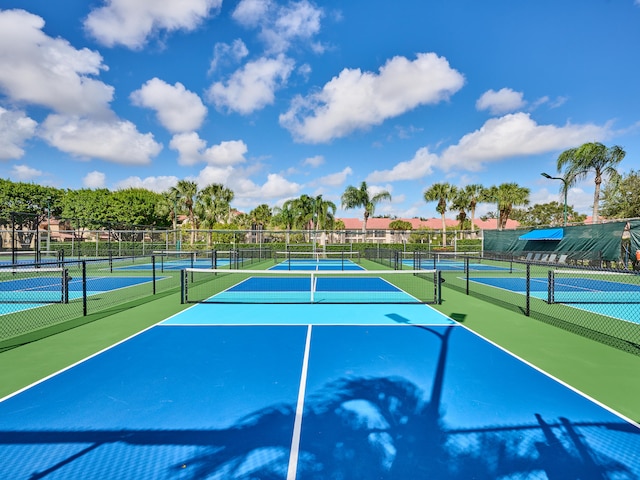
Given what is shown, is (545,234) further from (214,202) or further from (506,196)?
(214,202)

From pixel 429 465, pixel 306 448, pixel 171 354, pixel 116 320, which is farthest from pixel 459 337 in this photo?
pixel 116 320

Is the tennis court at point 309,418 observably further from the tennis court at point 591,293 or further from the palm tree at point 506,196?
the palm tree at point 506,196

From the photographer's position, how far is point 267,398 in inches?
189

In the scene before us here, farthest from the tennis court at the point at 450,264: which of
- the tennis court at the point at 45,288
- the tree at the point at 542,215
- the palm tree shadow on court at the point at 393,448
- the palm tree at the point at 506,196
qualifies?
the tree at the point at 542,215

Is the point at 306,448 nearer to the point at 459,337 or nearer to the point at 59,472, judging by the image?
the point at 59,472

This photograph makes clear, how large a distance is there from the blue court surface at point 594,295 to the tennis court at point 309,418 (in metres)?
6.62

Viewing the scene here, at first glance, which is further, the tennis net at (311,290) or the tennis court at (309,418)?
the tennis net at (311,290)

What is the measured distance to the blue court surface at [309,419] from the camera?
11.3 ft

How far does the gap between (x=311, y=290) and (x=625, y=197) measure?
4280cm

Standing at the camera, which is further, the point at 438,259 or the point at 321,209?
the point at 321,209

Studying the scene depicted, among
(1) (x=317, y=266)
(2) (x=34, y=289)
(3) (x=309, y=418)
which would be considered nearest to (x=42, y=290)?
(2) (x=34, y=289)

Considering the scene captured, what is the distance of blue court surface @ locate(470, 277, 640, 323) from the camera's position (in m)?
10.6

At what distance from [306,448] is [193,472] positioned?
117cm

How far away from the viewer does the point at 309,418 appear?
4.27 metres
